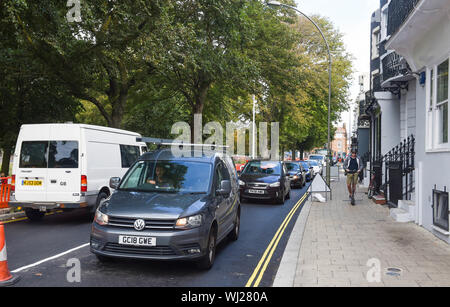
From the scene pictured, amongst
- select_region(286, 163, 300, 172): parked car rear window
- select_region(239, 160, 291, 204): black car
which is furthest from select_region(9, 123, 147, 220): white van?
select_region(286, 163, 300, 172): parked car rear window

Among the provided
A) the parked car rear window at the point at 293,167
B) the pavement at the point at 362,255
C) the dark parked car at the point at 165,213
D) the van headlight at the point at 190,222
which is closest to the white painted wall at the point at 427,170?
the pavement at the point at 362,255

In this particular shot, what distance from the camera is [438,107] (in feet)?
30.1

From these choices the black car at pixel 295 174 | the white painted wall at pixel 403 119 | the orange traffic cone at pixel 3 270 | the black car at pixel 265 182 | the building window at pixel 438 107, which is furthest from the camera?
the black car at pixel 295 174

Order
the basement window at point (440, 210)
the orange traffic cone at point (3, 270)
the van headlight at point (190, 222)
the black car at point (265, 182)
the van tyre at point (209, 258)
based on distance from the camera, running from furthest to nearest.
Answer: the black car at point (265, 182), the basement window at point (440, 210), the van tyre at point (209, 258), the van headlight at point (190, 222), the orange traffic cone at point (3, 270)

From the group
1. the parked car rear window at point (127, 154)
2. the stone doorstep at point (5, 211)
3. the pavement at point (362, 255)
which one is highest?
the parked car rear window at point (127, 154)

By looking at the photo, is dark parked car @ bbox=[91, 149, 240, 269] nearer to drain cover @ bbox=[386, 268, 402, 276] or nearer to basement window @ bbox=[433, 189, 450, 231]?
drain cover @ bbox=[386, 268, 402, 276]

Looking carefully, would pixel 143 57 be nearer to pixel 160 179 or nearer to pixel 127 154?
pixel 127 154

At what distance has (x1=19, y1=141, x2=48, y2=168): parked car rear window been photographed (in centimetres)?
1011

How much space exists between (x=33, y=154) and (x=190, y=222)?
6.09 metres

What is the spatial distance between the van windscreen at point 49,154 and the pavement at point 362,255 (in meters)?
5.46

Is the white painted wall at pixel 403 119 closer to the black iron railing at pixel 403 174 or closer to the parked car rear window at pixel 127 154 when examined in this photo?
the black iron railing at pixel 403 174

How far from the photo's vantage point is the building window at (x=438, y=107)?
8662 mm

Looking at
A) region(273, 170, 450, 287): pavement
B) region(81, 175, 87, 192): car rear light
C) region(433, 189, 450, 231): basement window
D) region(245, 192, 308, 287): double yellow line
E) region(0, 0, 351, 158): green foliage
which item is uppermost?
region(0, 0, 351, 158): green foliage
